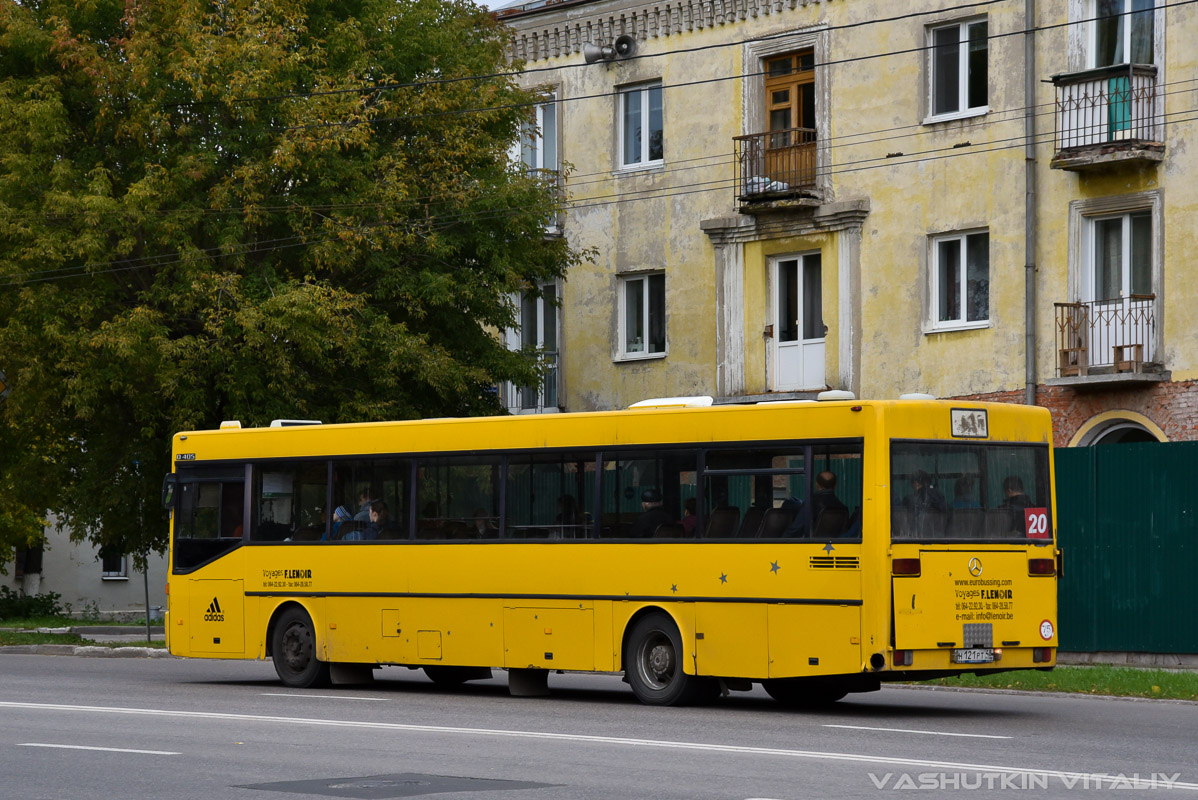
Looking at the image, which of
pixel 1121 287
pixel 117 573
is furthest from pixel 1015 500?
pixel 117 573

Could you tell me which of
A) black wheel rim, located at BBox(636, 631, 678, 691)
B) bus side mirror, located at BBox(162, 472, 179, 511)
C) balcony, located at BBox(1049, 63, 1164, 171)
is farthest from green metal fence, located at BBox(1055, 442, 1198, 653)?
bus side mirror, located at BBox(162, 472, 179, 511)

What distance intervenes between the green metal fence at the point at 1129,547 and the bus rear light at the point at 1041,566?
734 cm

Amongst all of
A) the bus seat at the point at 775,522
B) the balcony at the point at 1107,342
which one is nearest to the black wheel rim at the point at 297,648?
the bus seat at the point at 775,522

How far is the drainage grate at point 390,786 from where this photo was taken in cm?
1053

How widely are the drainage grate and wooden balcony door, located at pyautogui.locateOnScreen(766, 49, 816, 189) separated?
2074cm

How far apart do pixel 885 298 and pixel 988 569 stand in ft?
46.0

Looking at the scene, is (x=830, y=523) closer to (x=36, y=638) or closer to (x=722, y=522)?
(x=722, y=522)

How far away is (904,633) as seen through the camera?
1568cm

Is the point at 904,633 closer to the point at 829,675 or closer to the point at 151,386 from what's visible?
the point at 829,675

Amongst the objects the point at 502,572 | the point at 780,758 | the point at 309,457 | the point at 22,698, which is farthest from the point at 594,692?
the point at 780,758

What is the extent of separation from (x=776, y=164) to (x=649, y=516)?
14.7 m

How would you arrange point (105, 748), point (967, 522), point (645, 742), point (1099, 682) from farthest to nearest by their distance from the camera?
point (1099, 682), point (967, 522), point (645, 742), point (105, 748)

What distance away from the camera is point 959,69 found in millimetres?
29062

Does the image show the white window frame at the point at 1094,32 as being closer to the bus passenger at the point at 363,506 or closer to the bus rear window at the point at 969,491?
the bus rear window at the point at 969,491
